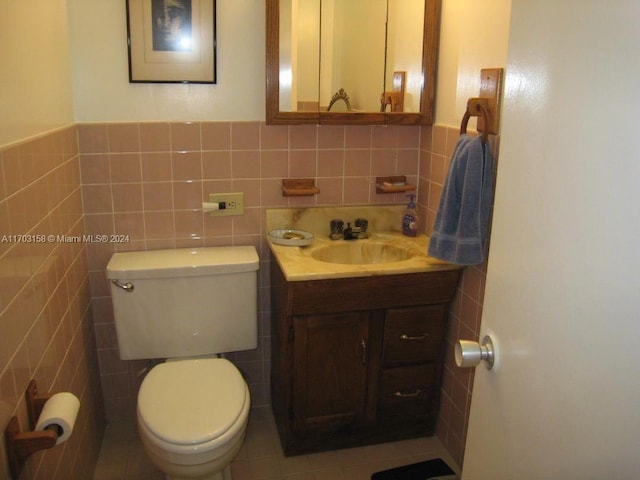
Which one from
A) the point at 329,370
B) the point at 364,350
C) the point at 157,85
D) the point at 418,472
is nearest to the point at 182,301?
the point at 329,370

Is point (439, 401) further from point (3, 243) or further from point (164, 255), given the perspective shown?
point (3, 243)

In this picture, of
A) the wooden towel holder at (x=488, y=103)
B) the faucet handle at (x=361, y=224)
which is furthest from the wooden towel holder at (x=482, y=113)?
the faucet handle at (x=361, y=224)

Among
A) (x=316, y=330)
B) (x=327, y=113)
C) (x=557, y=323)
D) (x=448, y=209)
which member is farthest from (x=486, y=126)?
(x=557, y=323)

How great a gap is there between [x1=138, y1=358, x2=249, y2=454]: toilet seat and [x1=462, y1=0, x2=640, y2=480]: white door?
37.9 inches

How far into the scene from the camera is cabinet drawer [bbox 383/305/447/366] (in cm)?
207

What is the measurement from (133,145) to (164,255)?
454mm

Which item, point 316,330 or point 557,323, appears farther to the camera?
point 316,330

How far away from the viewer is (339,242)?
7.48 feet

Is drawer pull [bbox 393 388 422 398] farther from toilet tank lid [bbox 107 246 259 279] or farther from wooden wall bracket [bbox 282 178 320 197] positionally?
wooden wall bracket [bbox 282 178 320 197]

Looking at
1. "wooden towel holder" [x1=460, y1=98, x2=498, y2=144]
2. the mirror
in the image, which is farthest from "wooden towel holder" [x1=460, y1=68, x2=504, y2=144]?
the mirror

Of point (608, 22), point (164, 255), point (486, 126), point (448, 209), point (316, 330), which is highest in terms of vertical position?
point (608, 22)

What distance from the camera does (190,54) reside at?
2.04 meters

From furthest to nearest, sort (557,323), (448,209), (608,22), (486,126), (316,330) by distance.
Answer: (316,330) → (448,209) → (486,126) → (557,323) → (608,22)

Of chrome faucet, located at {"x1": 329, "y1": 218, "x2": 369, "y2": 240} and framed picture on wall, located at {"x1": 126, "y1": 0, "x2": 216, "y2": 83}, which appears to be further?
chrome faucet, located at {"x1": 329, "y1": 218, "x2": 369, "y2": 240}
